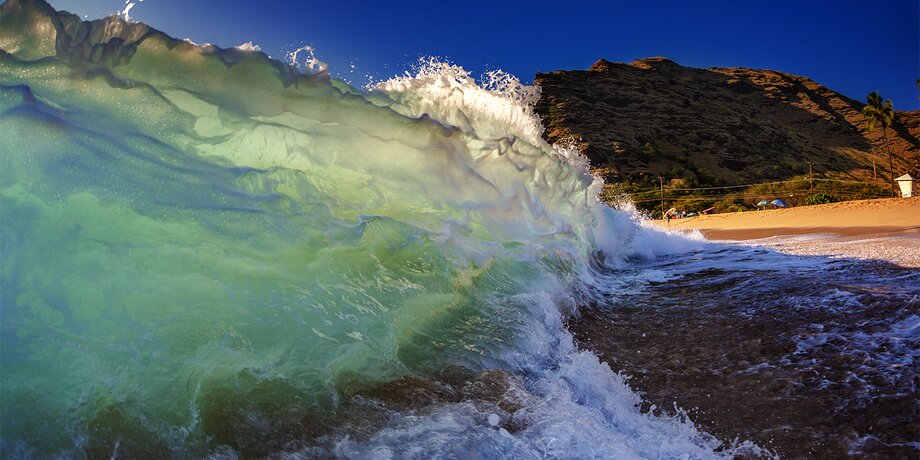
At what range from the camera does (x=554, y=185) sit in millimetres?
7391

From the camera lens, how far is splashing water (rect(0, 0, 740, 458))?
6.88ft

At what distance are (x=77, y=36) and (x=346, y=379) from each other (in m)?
2.17

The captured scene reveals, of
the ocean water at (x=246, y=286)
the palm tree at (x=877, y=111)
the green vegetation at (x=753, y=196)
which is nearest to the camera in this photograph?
the ocean water at (x=246, y=286)

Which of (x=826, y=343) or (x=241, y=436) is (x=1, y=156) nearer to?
(x=241, y=436)

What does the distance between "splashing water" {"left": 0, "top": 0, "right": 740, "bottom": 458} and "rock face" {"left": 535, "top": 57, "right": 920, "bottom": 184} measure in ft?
146

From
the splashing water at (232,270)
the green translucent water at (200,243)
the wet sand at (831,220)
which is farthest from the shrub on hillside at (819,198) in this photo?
Answer: the green translucent water at (200,243)

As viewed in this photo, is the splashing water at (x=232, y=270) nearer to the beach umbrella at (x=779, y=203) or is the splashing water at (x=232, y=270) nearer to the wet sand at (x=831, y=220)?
the wet sand at (x=831, y=220)

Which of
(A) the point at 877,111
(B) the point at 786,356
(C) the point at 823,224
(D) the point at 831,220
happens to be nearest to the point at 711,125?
(A) the point at 877,111

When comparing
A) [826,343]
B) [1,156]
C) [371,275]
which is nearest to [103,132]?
[1,156]

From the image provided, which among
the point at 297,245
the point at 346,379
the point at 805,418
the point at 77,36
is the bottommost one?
the point at 805,418

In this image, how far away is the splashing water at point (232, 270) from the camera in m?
2.10

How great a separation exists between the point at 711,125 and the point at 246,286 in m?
66.9

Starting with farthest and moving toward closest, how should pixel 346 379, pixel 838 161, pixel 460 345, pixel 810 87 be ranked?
pixel 810 87, pixel 838 161, pixel 460 345, pixel 346 379

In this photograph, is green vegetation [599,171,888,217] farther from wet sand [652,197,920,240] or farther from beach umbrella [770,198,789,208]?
wet sand [652,197,920,240]
